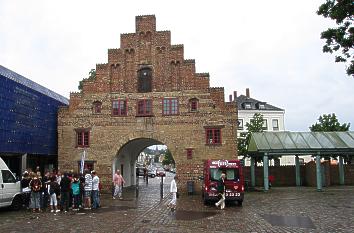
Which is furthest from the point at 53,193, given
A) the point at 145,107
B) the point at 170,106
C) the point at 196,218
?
the point at 170,106

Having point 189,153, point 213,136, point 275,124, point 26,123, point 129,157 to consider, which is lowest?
point 129,157

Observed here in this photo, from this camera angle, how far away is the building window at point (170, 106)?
29.4 meters

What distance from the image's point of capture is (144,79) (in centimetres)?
2994

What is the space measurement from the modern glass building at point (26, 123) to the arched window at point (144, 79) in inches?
276

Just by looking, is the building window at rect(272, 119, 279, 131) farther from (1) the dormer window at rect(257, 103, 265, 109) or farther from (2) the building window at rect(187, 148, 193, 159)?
(2) the building window at rect(187, 148, 193, 159)

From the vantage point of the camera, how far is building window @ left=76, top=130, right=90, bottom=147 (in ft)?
98.1

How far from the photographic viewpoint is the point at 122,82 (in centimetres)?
2994

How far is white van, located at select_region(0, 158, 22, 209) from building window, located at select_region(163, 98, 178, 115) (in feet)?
42.8

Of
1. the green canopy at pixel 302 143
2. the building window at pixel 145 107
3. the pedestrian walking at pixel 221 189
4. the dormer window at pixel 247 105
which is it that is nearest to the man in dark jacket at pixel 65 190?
the pedestrian walking at pixel 221 189

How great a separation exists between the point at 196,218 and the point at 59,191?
7.08m

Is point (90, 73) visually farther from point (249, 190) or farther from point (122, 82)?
point (249, 190)

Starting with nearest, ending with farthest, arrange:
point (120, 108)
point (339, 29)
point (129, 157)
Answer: point (339, 29) → point (120, 108) → point (129, 157)

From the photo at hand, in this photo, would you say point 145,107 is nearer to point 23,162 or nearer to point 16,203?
point 23,162

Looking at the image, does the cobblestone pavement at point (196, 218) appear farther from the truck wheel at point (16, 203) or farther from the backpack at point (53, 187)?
the backpack at point (53, 187)
